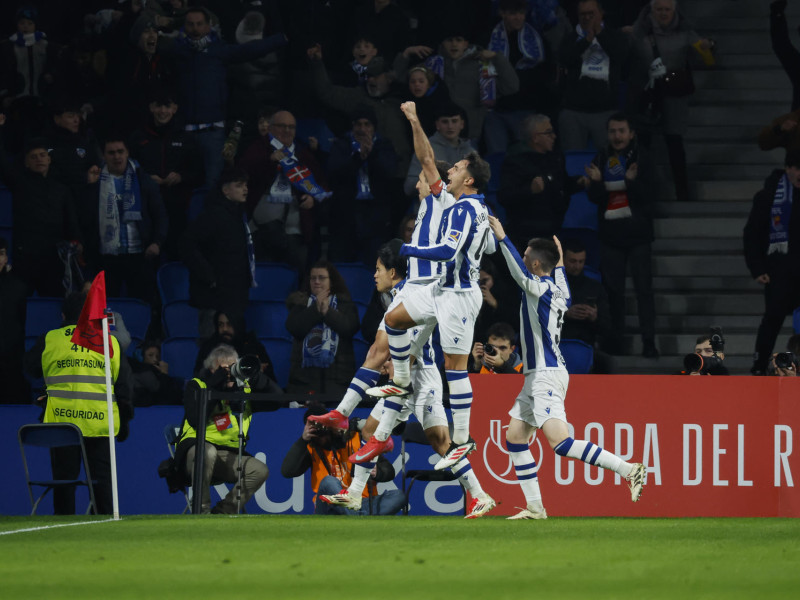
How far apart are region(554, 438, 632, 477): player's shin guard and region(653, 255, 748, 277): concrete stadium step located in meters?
6.84

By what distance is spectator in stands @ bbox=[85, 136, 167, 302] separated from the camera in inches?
597

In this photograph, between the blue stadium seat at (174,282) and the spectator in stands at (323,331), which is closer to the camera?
the spectator in stands at (323,331)

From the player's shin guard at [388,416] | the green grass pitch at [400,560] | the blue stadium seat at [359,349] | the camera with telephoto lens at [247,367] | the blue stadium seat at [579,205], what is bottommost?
the green grass pitch at [400,560]

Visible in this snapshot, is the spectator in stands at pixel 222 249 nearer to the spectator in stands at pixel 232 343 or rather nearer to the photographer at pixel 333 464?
the spectator in stands at pixel 232 343

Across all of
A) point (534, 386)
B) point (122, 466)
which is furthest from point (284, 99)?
point (534, 386)

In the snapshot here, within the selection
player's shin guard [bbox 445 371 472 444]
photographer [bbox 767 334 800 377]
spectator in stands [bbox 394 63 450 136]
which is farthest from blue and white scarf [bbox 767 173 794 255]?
player's shin guard [bbox 445 371 472 444]

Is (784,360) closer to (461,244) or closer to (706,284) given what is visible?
(461,244)

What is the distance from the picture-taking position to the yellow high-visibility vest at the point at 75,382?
11516mm

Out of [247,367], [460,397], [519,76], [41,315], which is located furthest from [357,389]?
[519,76]

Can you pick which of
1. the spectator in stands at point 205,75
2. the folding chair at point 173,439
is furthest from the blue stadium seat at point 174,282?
the folding chair at point 173,439

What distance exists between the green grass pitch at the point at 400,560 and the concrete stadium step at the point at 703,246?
7158mm

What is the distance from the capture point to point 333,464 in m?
11.2

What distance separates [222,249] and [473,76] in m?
3.66

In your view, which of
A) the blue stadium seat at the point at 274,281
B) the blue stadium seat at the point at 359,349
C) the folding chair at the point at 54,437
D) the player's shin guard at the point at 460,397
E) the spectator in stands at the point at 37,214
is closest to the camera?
the player's shin guard at the point at 460,397
